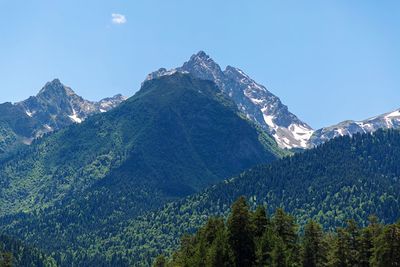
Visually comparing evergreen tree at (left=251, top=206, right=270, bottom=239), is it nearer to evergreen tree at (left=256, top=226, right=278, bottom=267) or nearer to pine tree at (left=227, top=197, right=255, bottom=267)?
pine tree at (left=227, top=197, right=255, bottom=267)

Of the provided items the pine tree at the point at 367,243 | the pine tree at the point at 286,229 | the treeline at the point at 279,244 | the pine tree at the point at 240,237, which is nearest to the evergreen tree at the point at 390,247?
the treeline at the point at 279,244

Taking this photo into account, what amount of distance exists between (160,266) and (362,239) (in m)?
62.3

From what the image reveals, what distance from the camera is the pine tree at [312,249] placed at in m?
113

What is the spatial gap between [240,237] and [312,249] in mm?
13244

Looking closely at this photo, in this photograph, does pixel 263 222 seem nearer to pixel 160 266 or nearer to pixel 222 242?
pixel 222 242

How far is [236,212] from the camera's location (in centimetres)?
11456

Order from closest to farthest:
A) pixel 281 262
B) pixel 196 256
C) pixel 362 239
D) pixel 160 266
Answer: pixel 281 262
pixel 362 239
pixel 196 256
pixel 160 266

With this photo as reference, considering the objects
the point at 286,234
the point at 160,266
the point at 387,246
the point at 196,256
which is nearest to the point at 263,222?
the point at 286,234

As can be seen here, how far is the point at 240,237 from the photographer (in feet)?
378

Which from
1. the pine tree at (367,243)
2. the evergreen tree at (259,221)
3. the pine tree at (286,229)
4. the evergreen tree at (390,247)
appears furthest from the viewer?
the evergreen tree at (259,221)

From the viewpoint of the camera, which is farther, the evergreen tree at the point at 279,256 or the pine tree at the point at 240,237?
the pine tree at the point at 240,237

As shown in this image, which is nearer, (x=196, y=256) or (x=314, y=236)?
(x=314, y=236)

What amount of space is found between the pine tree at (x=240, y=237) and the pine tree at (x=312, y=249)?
379 inches

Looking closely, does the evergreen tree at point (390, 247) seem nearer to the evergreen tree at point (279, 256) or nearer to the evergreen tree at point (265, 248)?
the evergreen tree at point (279, 256)
